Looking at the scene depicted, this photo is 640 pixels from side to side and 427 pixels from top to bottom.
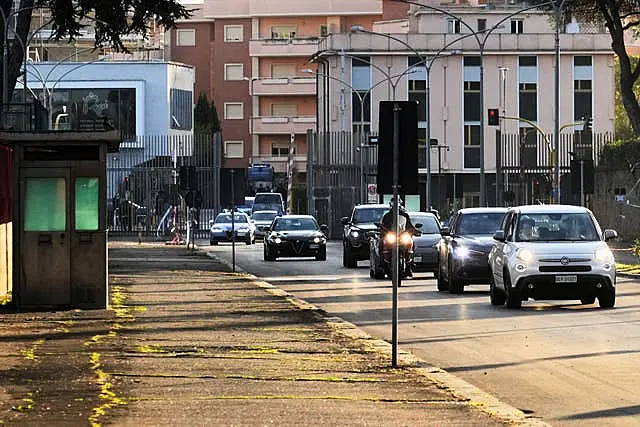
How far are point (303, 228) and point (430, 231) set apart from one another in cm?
1319

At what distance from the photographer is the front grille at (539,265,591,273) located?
26094 millimetres

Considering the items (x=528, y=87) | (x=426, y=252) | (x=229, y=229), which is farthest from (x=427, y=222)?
(x=528, y=87)

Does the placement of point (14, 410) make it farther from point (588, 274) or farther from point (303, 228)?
point (303, 228)

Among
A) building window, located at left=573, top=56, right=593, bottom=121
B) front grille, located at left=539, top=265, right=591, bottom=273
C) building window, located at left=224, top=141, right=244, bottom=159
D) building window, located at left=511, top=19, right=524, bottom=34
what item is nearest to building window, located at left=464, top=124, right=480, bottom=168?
building window, located at left=573, top=56, right=593, bottom=121

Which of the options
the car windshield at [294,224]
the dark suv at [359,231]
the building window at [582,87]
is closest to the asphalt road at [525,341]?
the dark suv at [359,231]

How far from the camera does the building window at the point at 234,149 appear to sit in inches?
5133

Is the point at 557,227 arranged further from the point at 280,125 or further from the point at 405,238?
the point at 280,125

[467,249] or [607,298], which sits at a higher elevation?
[467,249]

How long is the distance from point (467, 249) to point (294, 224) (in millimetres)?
21986

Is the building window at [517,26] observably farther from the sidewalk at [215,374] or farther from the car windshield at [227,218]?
the sidewalk at [215,374]

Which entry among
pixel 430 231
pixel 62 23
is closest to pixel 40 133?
pixel 62 23

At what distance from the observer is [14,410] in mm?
12453

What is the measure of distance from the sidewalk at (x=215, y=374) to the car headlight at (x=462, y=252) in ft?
19.9

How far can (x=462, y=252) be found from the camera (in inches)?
1238
